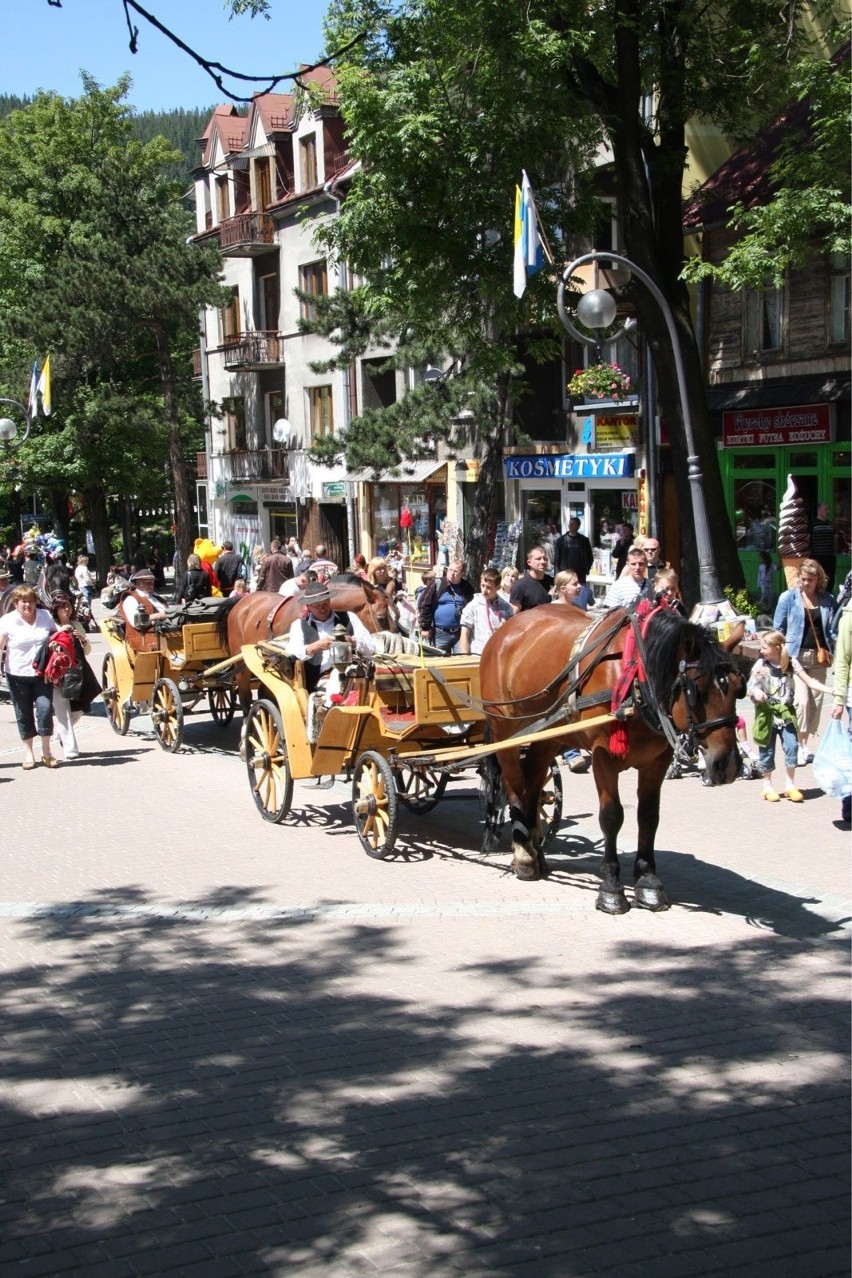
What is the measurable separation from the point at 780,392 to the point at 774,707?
13.1 meters

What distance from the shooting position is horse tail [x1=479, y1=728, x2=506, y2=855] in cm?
1047

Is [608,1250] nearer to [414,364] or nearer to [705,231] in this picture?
[705,231]

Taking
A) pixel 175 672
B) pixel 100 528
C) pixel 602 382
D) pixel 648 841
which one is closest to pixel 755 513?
pixel 602 382

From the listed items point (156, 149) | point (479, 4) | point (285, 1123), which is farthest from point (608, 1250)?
point (156, 149)

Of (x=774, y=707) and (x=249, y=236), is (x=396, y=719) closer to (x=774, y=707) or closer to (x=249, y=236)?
(x=774, y=707)

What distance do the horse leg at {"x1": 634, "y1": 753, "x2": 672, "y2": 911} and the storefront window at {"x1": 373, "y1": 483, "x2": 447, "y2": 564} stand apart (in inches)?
1100

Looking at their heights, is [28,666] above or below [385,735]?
above

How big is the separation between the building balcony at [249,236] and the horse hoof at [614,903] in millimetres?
38588

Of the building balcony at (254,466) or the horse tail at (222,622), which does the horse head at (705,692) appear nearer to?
the horse tail at (222,622)

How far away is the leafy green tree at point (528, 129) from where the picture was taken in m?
19.2

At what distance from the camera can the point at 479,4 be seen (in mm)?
18453

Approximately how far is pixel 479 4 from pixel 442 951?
14124 millimetres

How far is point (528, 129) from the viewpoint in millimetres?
19953

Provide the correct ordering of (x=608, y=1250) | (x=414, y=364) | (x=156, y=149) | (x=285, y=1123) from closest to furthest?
(x=608, y=1250) → (x=285, y=1123) → (x=414, y=364) → (x=156, y=149)
